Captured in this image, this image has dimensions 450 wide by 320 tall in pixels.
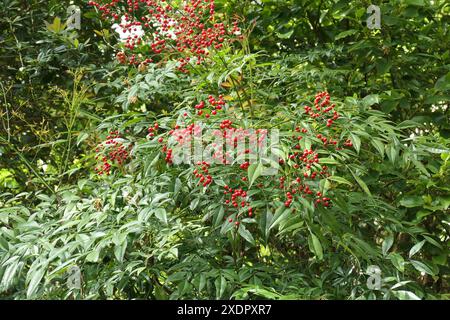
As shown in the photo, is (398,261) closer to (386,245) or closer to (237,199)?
(386,245)

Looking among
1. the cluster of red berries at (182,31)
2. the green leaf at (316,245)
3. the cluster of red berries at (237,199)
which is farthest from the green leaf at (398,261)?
the cluster of red berries at (182,31)

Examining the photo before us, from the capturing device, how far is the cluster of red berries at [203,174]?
178 centimetres

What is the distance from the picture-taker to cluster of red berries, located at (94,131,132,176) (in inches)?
80.1

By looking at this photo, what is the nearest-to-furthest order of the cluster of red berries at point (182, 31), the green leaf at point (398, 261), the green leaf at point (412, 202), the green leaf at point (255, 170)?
1. the green leaf at point (255, 170)
2. the green leaf at point (398, 261)
3. the cluster of red berries at point (182, 31)
4. the green leaf at point (412, 202)

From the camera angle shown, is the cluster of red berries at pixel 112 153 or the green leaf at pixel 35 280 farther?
the cluster of red berries at pixel 112 153

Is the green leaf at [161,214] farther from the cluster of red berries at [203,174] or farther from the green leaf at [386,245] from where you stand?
the green leaf at [386,245]

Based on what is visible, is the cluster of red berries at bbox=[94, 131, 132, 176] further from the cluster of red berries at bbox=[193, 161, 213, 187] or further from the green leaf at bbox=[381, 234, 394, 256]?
the green leaf at bbox=[381, 234, 394, 256]

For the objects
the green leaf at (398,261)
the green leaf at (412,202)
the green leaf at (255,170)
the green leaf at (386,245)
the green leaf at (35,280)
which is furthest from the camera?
the green leaf at (412,202)

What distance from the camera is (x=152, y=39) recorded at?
8.29 feet

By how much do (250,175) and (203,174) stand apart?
23 cm

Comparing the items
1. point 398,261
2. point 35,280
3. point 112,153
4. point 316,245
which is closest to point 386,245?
point 398,261

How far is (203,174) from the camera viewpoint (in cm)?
181

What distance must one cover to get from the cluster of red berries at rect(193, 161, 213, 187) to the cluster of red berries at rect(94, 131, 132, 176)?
1.09ft
